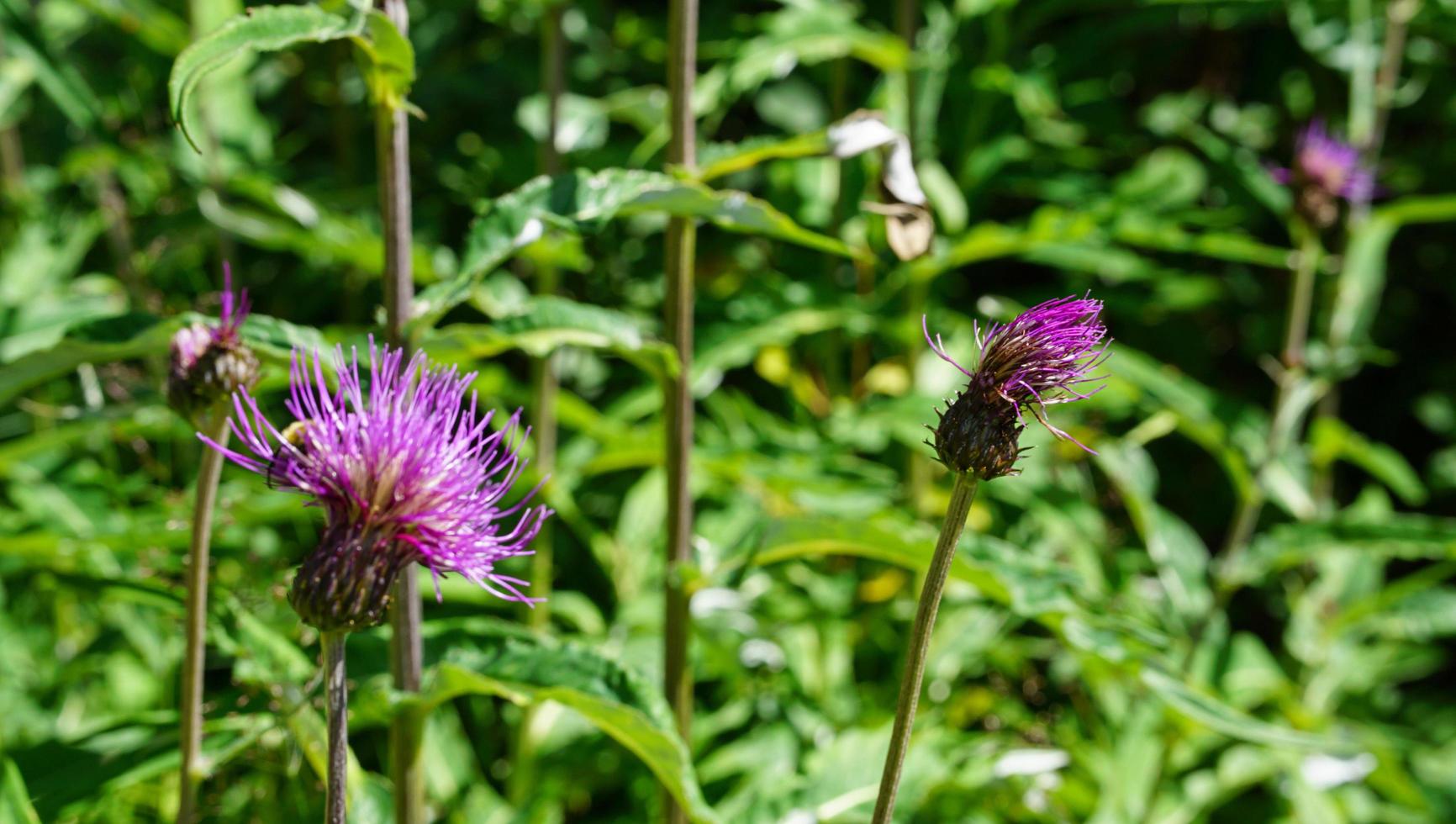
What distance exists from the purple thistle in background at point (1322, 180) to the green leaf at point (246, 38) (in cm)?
187

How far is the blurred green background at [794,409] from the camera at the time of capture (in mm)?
1549

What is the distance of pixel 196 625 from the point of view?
1319 mm

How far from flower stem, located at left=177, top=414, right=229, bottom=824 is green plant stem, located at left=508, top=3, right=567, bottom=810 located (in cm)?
72

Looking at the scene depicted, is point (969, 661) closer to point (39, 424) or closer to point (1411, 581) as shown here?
point (1411, 581)

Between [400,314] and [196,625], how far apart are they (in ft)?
1.33

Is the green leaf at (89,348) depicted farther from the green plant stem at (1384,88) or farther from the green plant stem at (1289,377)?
the green plant stem at (1384,88)

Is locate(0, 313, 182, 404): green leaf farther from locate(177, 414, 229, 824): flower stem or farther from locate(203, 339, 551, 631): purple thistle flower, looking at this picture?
locate(203, 339, 551, 631): purple thistle flower

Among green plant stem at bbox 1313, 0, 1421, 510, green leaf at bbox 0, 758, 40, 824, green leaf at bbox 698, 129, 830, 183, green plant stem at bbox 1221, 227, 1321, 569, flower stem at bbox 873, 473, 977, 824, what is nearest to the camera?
flower stem at bbox 873, 473, 977, 824

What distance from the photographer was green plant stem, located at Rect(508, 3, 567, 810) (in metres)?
2.04

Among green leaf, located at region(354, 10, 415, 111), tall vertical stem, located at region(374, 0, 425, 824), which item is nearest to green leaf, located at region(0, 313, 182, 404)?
tall vertical stem, located at region(374, 0, 425, 824)

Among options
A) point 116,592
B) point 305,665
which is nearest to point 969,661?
point 305,665

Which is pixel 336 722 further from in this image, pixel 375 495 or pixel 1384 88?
pixel 1384 88

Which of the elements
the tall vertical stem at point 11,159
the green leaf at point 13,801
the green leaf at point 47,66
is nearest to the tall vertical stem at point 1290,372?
the green leaf at point 13,801

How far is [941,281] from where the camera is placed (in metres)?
2.76
